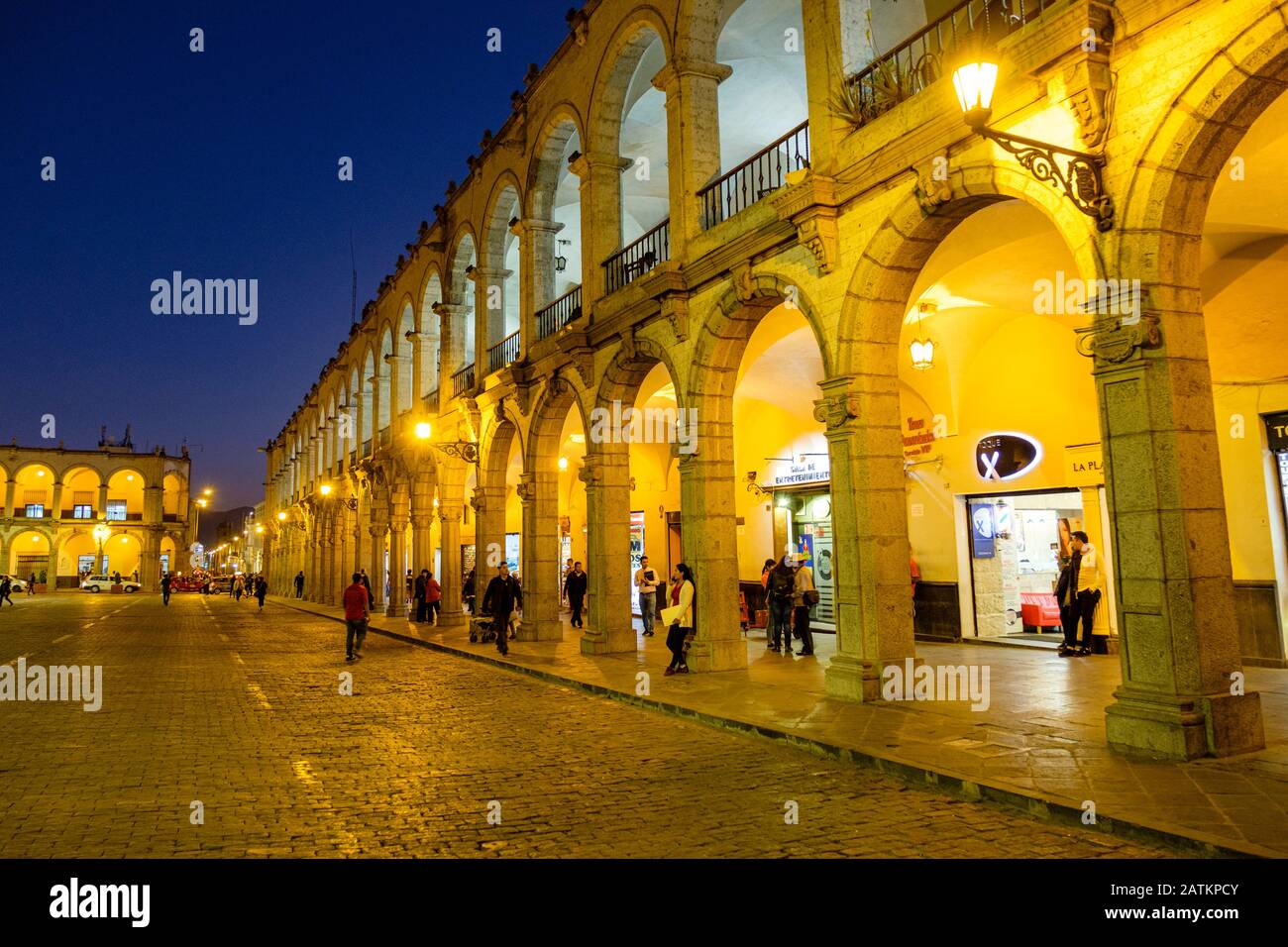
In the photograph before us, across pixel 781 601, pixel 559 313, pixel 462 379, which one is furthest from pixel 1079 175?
pixel 462 379

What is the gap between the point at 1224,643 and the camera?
20.0 feet

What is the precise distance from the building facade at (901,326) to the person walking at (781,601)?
101 cm

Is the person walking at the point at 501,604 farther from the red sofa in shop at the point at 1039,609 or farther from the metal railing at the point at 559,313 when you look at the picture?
the red sofa in shop at the point at 1039,609

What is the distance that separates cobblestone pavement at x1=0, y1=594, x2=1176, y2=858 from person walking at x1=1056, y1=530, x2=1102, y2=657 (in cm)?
703

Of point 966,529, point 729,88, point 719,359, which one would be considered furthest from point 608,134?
point 966,529

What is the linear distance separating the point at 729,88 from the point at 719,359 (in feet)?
22.3

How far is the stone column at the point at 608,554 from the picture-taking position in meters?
14.6

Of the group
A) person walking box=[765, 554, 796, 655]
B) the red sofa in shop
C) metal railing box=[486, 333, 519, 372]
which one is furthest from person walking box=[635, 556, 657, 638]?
the red sofa in shop

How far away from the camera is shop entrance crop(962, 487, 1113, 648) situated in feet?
46.7

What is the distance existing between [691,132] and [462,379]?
12.3 metres

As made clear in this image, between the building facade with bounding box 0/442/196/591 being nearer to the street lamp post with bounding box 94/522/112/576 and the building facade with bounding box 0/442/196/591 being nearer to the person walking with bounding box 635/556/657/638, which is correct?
the street lamp post with bounding box 94/522/112/576

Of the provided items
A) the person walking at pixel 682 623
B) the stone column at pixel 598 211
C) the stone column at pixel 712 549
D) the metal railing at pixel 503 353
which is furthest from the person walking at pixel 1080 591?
the metal railing at pixel 503 353

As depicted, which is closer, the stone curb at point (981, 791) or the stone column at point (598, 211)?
the stone curb at point (981, 791)
